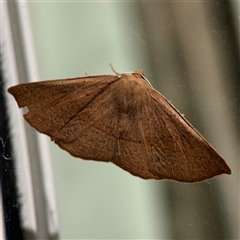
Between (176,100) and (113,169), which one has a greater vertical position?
(176,100)

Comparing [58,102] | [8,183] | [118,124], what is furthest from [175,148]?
[8,183]

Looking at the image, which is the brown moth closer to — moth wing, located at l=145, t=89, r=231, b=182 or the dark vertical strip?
moth wing, located at l=145, t=89, r=231, b=182

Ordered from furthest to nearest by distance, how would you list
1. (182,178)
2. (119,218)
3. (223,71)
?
1. (223,71)
2. (119,218)
3. (182,178)

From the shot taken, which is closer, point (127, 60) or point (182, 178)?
point (182, 178)

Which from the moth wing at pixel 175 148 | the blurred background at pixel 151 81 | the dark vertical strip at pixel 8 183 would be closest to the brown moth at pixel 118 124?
the moth wing at pixel 175 148

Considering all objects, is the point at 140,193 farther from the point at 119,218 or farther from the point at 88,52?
the point at 88,52

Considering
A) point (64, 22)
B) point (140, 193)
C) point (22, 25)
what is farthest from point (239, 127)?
point (22, 25)

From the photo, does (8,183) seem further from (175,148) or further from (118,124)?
(175,148)

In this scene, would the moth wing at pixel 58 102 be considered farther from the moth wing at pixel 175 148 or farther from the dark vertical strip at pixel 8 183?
the dark vertical strip at pixel 8 183
